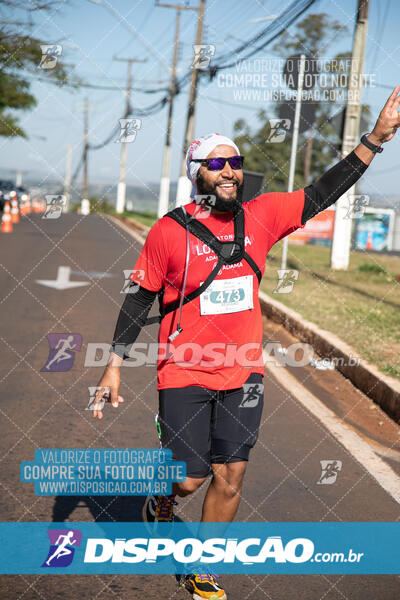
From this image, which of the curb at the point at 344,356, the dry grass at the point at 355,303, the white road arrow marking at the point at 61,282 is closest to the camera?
the curb at the point at 344,356

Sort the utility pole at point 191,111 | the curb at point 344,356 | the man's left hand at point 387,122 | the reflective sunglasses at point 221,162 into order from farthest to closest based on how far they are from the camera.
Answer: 1. the utility pole at point 191,111
2. the curb at point 344,356
3. the man's left hand at point 387,122
4. the reflective sunglasses at point 221,162

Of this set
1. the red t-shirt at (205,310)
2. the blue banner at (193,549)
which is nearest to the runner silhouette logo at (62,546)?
the blue banner at (193,549)

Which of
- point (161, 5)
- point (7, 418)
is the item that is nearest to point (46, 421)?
point (7, 418)

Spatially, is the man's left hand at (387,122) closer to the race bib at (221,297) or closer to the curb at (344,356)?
the race bib at (221,297)

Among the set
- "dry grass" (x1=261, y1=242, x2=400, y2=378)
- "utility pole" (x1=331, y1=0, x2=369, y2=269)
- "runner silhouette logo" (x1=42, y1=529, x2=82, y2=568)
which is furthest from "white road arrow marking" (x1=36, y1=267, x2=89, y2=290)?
"runner silhouette logo" (x1=42, y1=529, x2=82, y2=568)

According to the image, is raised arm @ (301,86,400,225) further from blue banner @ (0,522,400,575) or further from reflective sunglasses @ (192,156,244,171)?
blue banner @ (0,522,400,575)

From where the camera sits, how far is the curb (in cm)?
677

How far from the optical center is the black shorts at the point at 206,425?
355 centimetres

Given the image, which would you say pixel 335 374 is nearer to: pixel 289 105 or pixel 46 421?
pixel 46 421

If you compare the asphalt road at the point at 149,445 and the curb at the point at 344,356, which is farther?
the curb at the point at 344,356

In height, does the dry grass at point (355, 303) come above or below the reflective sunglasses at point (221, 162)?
below

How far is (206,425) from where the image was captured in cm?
360

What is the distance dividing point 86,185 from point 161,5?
54.7m

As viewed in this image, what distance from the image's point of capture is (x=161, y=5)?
32.2 m
